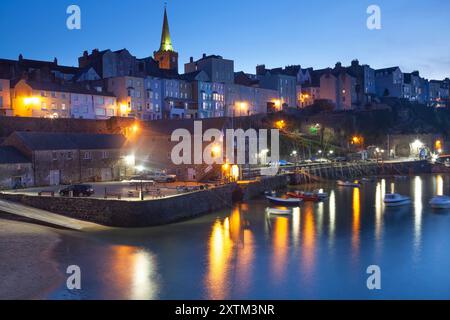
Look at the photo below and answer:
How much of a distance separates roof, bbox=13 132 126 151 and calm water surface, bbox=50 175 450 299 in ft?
49.2

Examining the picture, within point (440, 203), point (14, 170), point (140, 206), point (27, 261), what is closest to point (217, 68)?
point (440, 203)

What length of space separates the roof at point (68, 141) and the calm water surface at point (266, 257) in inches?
590

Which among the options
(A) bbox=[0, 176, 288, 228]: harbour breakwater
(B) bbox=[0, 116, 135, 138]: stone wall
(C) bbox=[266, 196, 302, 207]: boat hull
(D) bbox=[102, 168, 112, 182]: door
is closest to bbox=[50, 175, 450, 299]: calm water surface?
(A) bbox=[0, 176, 288, 228]: harbour breakwater

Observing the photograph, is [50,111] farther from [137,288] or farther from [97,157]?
[137,288]

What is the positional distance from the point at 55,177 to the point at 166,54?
67820 mm

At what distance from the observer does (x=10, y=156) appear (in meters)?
39.8

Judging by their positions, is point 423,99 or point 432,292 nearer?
point 432,292

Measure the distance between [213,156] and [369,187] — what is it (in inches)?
921

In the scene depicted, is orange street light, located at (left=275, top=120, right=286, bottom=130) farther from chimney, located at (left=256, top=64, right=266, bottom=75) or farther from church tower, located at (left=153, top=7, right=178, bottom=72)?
church tower, located at (left=153, top=7, right=178, bottom=72)

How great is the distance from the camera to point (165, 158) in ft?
166

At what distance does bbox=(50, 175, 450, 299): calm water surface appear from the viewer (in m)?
21.0

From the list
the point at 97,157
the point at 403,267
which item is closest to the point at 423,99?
the point at 97,157

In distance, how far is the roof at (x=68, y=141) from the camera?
41.7m
